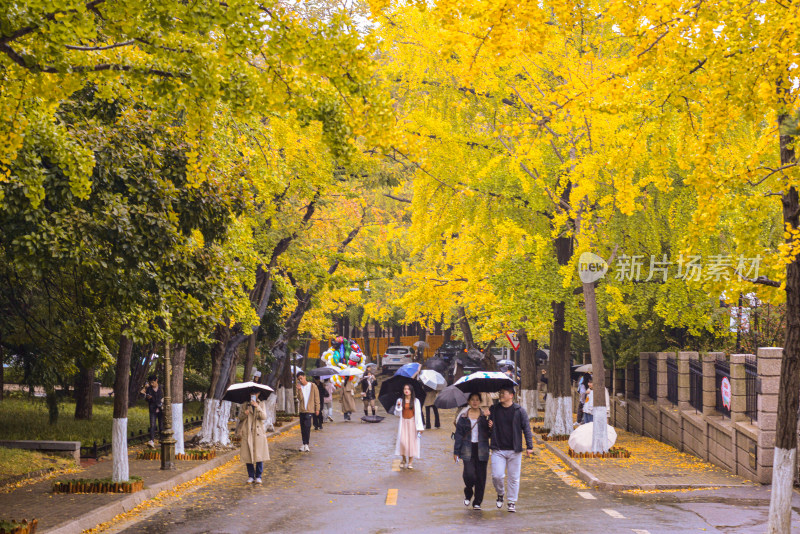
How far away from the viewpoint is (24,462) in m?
18.3

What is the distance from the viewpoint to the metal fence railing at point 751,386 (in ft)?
57.8

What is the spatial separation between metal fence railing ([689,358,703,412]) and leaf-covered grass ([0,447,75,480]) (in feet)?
46.0

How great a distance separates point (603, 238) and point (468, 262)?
5.74 metres

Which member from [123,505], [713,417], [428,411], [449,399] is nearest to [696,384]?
[713,417]

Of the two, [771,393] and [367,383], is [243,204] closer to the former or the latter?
[771,393]

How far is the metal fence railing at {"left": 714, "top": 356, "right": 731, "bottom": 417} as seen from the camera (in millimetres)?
18969

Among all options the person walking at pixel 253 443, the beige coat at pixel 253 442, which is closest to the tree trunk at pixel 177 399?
the person walking at pixel 253 443

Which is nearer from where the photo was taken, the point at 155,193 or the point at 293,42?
the point at 293,42

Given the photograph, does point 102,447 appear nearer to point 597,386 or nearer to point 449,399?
point 449,399

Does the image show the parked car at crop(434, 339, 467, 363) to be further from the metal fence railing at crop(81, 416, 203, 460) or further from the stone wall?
the metal fence railing at crop(81, 416, 203, 460)

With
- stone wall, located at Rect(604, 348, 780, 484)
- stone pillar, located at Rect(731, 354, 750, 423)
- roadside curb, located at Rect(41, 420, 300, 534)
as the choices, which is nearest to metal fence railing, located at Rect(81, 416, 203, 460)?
roadside curb, located at Rect(41, 420, 300, 534)

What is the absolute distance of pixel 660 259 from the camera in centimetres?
2234

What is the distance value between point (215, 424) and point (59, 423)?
6084mm

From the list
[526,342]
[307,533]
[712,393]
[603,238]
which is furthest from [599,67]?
[526,342]
